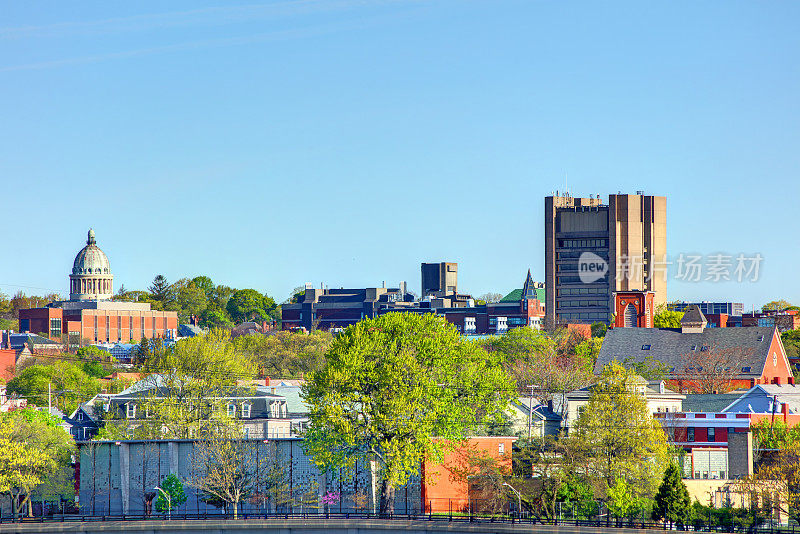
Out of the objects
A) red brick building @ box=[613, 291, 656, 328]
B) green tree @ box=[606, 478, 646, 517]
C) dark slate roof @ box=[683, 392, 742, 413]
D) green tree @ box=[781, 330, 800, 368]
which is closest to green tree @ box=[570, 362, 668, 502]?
green tree @ box=[606, 478, 646, 517]

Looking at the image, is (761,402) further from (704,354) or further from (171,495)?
(171,495)

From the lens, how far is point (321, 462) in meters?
86.4

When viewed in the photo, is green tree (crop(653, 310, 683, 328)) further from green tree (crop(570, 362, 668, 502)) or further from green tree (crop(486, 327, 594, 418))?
green tree (crop(570, 362, 668, 502))

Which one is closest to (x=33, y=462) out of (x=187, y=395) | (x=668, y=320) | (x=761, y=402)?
(x=187, y=395)

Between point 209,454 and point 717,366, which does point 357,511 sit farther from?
point 717,366

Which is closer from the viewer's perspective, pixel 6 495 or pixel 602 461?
pixel 602 461

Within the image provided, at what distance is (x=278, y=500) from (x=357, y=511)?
18.0 ft

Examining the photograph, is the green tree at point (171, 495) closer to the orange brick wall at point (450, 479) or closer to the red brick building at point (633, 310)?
the orange brick wall at point (450, 479)

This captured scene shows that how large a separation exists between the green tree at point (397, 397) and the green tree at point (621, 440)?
22.1 feet

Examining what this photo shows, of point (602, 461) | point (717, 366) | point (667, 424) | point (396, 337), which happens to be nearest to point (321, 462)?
point (396, 337)

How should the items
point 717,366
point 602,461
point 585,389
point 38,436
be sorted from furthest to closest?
point 717,366 < point 585,389 < point 38,436 < point 602,461

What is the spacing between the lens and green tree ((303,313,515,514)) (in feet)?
285

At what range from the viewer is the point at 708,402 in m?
115

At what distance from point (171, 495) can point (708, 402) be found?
48359 millimetres
